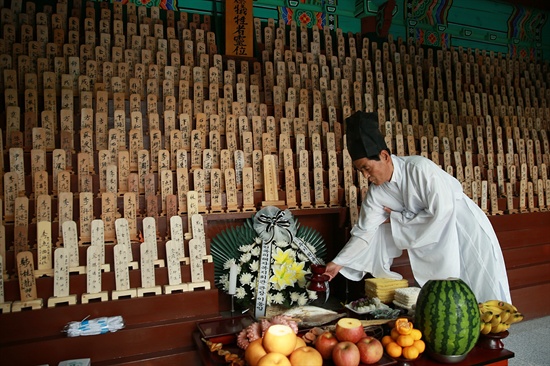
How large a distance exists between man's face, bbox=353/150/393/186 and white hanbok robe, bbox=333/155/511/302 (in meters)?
0.05

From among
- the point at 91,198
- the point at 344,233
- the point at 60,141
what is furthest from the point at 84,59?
the point at 344,233

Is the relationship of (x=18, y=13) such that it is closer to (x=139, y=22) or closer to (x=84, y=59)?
(x=84, y=59)

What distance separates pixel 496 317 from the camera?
5.51ft

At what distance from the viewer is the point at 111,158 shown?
9.09 feet

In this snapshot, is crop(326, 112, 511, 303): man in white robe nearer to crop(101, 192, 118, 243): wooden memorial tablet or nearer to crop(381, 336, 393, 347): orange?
crop(381, 336, 393, 347): orange

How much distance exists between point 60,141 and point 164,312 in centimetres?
140

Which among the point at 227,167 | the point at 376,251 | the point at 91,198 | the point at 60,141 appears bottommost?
the point at 376,251

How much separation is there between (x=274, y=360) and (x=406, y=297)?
1.08 m

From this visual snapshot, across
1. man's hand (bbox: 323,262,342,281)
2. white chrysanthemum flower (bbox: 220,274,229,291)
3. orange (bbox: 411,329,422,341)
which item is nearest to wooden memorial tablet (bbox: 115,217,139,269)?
white chrysanthemum flower (bbox: 220,274,229,291)

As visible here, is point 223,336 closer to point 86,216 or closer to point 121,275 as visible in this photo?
point 121,275

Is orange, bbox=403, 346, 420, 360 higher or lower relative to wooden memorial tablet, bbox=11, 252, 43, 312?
lower

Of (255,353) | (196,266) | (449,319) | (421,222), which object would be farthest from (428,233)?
(196,266)

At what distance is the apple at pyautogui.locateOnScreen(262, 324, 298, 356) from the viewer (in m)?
1.38

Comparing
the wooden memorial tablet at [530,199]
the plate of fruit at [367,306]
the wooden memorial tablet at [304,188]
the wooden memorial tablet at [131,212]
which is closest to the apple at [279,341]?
the plate of fruit at [367,306]
